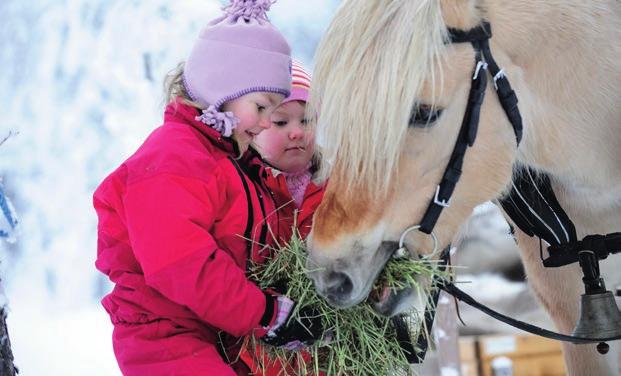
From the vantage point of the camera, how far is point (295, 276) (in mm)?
1827

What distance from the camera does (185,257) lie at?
1666mm

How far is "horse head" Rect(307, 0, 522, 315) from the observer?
1.63 metres

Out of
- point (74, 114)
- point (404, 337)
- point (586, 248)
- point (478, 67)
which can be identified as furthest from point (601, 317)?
point (74, 114)

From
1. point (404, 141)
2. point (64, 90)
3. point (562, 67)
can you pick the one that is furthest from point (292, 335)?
point (64, 90)

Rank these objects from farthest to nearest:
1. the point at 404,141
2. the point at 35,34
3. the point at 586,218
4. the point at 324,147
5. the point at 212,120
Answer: the point at 35,34 → the point at 586,218 → the point at 212,120 → the point at 324,147 → the point at 404,141

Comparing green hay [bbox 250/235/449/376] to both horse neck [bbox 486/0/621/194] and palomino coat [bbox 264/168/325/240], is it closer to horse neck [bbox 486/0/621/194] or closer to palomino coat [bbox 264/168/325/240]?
palomino coat [bbox 264/168/325/240]

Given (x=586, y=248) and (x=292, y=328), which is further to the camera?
(x=586, y=248)

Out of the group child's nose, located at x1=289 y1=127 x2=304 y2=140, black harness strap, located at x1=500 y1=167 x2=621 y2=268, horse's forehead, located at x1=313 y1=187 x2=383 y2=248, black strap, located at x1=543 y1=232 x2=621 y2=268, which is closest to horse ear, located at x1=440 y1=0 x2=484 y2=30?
horse's forehead, located at x1=313 y1=187 x2=383 y2=248

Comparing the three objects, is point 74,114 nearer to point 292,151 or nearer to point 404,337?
point 292,151

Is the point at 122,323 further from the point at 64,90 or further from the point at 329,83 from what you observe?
the point at 64,90

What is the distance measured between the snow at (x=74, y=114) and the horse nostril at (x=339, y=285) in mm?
3446

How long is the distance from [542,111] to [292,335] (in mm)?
827

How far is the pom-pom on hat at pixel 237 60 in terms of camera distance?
193cm

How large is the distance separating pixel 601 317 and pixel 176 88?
1.33 meters
